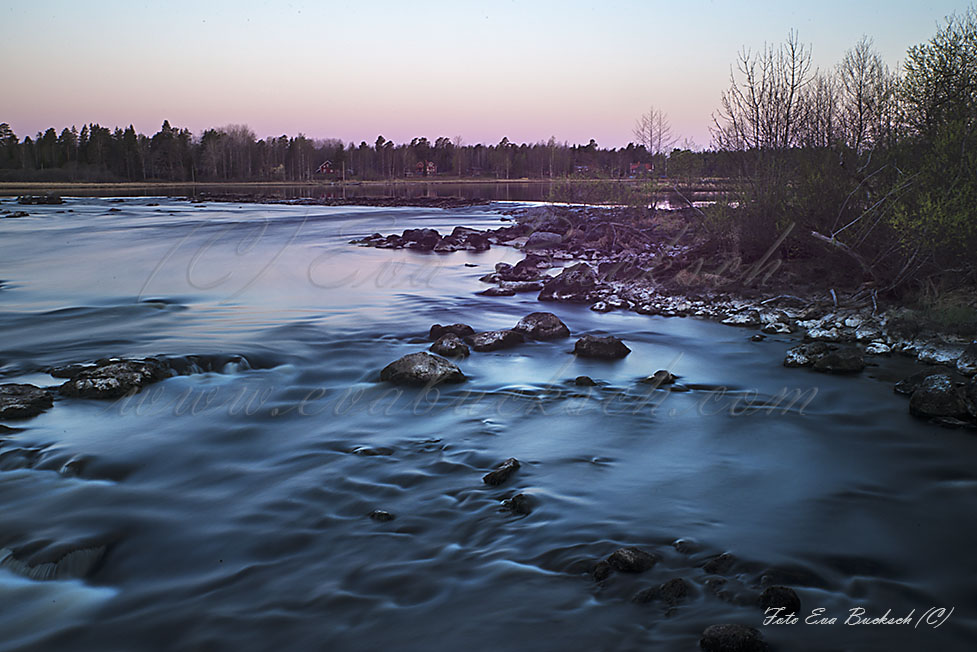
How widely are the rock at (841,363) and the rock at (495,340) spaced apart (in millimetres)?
5698

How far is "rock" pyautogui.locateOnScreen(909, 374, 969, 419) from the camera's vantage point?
957 centimetres

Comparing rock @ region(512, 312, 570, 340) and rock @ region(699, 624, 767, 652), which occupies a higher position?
rock @ region(512, 312, 570, 340)

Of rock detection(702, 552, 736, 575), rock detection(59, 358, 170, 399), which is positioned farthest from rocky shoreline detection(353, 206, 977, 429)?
rock detection(59, 358, 170, 399)

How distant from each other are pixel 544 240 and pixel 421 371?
23595 millimetres

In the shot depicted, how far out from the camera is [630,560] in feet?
19.4

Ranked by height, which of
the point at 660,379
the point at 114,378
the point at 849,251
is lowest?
the point at 660,379

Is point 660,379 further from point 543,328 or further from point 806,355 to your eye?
point 543,328

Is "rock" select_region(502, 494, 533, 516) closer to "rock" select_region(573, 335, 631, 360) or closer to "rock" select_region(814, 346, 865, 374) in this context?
"rock" select_region(573, 335, 631, 360)

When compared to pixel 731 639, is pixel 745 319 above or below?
above

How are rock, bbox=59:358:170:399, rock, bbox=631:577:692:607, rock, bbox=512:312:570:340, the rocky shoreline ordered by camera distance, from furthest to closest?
rock, bbox=512:312:570:340
the rocky shoreline
rock, bbox=59:358:170:399
rock, bbox=631:577:692:607

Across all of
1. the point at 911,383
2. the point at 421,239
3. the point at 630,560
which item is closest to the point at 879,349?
the point at 911,383

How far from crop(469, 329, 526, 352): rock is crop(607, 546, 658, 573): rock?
7888 millimetres

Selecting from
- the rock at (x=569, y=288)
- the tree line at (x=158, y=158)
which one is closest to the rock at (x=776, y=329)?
the rock at (x=569, y=288)

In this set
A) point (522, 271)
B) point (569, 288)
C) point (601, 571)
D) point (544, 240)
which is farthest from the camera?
point (544, 240)
